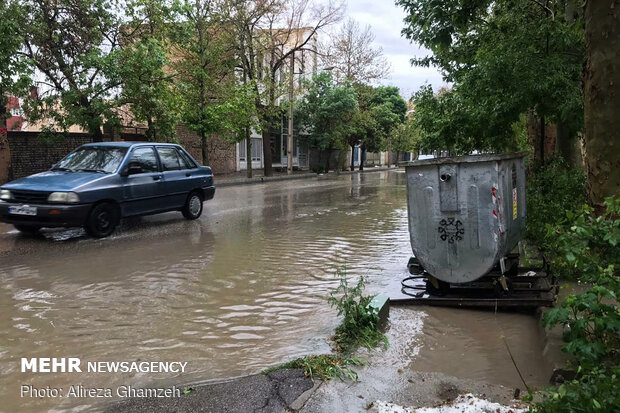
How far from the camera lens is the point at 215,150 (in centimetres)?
3128

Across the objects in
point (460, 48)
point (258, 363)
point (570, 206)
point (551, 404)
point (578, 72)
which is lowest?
point (258, 363)

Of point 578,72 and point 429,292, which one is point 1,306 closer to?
point 429,292

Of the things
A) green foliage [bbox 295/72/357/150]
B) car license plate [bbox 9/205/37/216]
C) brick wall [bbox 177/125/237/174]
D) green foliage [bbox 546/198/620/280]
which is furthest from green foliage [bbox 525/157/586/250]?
green foliage [bbox 295/72/357/150]

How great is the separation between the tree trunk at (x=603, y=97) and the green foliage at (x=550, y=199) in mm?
2518

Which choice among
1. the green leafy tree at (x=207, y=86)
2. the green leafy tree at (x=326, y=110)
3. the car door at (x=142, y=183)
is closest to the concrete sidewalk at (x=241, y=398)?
the car door at (x=142, y=183)

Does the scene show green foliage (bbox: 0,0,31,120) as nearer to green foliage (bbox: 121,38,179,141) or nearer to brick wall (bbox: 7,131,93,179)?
green foliage (bbox: 121,38,179,141)

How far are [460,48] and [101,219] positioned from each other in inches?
409

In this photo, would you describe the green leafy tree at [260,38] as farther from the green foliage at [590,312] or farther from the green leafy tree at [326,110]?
the green foliage at [590,312]

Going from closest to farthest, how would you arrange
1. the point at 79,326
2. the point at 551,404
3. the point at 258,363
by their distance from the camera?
the point at 551,404
the point at 258,363
the point at 79,326

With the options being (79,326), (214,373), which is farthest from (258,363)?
(79,326)

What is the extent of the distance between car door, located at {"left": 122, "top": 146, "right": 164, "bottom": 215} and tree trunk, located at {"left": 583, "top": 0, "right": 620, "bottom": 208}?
7786mm

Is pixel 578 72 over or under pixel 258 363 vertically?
over

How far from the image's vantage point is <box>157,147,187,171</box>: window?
1044 centimetres

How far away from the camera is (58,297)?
17.8 ft
